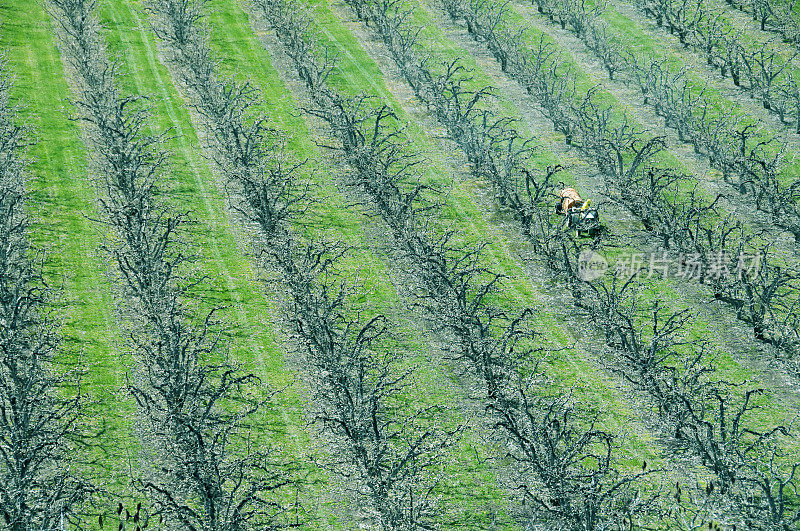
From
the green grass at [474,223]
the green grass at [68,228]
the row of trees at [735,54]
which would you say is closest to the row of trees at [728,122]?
the row of trees at [735,54]

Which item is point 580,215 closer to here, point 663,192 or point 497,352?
point 663,192

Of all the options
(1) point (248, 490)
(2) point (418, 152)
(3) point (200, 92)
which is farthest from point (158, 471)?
(3) point (200, 92)

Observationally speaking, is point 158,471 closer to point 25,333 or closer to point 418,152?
point 25,333

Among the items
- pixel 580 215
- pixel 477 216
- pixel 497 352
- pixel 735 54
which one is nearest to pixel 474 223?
pixel 477 216

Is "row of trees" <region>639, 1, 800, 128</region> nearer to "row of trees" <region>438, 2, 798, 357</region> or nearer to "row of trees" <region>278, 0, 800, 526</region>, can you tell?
"row of trees" <region>438, 2, 798, 357</region>

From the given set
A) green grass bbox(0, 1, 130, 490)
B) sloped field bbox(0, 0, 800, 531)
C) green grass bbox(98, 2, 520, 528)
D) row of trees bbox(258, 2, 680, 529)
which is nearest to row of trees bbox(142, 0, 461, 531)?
sloped field bbox(0, 0, 800, 531)
